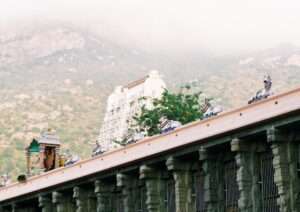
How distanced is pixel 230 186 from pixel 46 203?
53.6ft

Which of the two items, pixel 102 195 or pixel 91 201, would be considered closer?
pixel 102 195

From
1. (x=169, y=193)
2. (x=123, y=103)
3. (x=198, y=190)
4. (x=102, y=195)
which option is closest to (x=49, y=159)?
(x=102, y=195)

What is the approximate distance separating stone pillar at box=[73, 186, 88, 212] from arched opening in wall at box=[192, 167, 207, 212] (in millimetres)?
9199

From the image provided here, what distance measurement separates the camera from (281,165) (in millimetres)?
31141

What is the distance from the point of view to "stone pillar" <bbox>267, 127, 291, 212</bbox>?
30922 millimetres

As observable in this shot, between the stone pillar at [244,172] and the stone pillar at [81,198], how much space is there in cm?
1328

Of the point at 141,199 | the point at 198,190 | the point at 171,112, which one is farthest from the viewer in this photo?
the point at 171,112

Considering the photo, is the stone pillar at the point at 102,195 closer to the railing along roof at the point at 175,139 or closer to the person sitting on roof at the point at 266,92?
the railing along roof at the point at 175,139

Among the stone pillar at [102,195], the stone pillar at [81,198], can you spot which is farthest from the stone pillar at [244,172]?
the stone pillar at [81,198]

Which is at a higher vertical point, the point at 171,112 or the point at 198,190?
the point at 171,112

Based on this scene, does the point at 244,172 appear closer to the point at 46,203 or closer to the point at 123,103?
the point at 46,203

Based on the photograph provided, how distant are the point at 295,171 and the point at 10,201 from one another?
2520cm

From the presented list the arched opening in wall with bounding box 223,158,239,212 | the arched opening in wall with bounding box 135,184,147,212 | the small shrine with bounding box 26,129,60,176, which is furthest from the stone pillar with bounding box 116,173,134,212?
the small shrine with bounding box 26,129,60,176

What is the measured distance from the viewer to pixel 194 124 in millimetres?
36344
